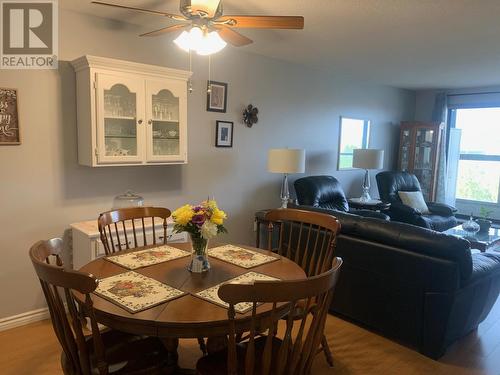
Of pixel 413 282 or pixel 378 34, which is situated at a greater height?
pixel 378 34

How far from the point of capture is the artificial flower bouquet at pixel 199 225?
6.00ft

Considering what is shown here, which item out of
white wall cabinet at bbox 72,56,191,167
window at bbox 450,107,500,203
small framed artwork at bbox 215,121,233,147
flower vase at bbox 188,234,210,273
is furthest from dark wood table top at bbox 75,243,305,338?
window at bbox 450,107,500,203

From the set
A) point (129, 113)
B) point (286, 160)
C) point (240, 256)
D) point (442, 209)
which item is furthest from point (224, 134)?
point (442, 209)

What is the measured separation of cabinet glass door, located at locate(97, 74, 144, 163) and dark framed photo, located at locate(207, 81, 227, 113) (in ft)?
3.12

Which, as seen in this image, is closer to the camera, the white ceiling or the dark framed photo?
the white ceiling

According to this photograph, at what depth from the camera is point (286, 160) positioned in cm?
411

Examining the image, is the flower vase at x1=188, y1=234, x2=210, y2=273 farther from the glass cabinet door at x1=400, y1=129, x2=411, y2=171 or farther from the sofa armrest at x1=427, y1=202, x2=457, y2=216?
the glass cabinet door at x1=400, y1=129, x2=411, y2=171

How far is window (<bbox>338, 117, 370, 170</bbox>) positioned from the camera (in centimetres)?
574

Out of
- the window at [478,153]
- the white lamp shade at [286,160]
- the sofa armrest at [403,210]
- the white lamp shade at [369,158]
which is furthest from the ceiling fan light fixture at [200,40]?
the window at [478,153]

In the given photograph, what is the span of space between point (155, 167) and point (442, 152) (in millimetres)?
5280

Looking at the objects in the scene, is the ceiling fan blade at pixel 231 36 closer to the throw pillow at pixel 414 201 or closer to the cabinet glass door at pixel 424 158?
the throw pillow at pixel 414 201

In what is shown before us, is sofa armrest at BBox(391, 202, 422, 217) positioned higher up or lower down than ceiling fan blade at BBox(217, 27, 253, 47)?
lower down

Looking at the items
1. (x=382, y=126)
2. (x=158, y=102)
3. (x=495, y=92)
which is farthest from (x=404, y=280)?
(x=495, y=92)

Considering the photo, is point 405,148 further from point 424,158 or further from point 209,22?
point 209,22
